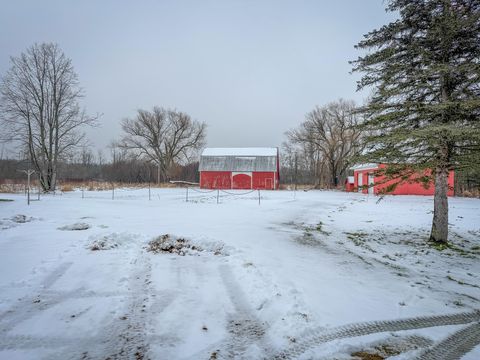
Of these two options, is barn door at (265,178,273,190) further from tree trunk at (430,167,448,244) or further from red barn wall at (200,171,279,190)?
tree trunk at (430,167,448,244)

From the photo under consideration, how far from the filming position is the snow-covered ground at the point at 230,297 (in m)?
2.71

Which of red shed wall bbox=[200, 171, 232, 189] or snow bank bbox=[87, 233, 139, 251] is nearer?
snow bank bbox=[87, 233, 139, 251]

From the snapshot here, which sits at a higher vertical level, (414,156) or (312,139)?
(312,139)

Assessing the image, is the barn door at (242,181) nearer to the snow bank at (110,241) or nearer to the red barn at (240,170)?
the red barn at (240,170)

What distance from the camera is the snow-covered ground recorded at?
2.71m

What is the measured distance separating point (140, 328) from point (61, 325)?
903 millimetres

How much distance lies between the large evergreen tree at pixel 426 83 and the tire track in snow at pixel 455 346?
4398 millimetres

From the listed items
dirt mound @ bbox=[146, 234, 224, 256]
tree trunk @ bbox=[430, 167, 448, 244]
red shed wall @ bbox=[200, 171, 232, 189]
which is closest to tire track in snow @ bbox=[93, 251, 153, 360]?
dirt mound @ bbox=[146, 234, 224, 256]

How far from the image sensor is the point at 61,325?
9.73 ft

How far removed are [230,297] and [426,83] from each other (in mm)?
7474

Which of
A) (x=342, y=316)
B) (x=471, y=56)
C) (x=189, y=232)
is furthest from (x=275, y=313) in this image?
(x=471, y=56)

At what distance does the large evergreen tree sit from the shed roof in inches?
1240

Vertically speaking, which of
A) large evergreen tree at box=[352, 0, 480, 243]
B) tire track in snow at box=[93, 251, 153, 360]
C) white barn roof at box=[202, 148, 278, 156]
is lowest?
tire track in snow at box=[93, 251, 153, 360]

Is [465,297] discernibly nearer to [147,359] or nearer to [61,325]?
[147,359]
